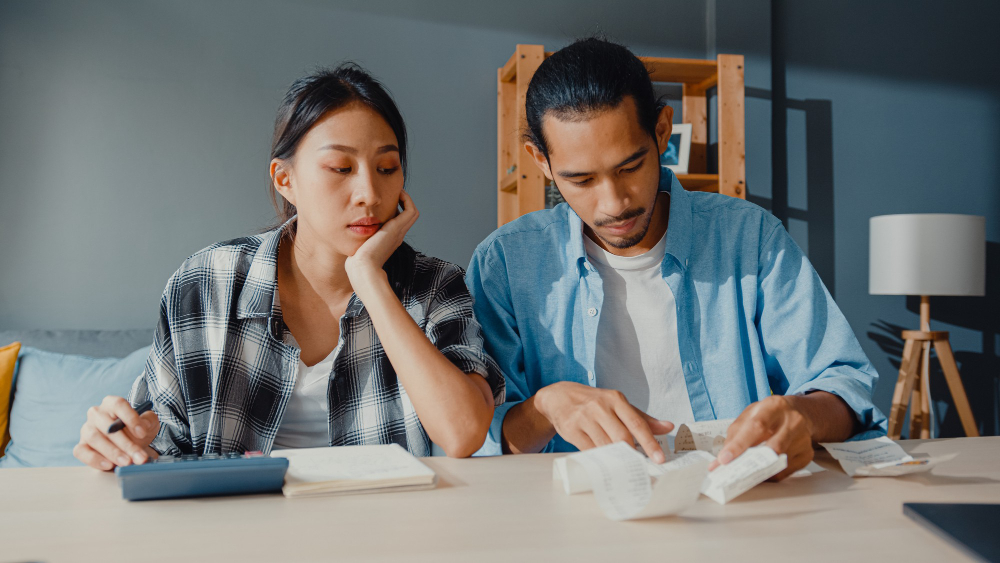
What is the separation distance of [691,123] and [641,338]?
192 cm

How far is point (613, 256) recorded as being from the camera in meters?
1.37

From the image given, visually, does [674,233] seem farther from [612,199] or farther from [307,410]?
[307,410]

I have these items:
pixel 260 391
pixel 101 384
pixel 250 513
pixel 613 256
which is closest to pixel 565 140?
pixel 613 256

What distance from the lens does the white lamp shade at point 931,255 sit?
283 cm

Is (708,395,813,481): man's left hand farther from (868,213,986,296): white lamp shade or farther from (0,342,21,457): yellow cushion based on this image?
(868,213,986,296): white lamp shade

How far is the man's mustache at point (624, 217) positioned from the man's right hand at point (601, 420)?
1.12 feet

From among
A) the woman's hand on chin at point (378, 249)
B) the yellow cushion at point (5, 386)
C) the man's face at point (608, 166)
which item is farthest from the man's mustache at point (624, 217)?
the yellow cushion at point (5, 386)

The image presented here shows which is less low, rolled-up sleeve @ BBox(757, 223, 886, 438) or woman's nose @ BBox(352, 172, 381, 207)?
woman's nose @ BBox(352, 172, 381, 207)

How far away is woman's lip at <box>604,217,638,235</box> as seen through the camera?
1.21m

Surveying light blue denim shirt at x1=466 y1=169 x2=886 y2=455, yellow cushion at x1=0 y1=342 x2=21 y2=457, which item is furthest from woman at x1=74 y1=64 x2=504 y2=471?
yellow cushion at x1=0 y1=342 x2=21 y2=457

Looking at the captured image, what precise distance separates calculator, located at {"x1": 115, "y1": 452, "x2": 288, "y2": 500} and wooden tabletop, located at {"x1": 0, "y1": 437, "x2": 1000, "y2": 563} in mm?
12

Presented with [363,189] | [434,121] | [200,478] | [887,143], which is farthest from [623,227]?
[887,143]

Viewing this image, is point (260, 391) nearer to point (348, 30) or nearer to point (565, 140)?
point (565, 140)

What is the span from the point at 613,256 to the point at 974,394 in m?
2.83
